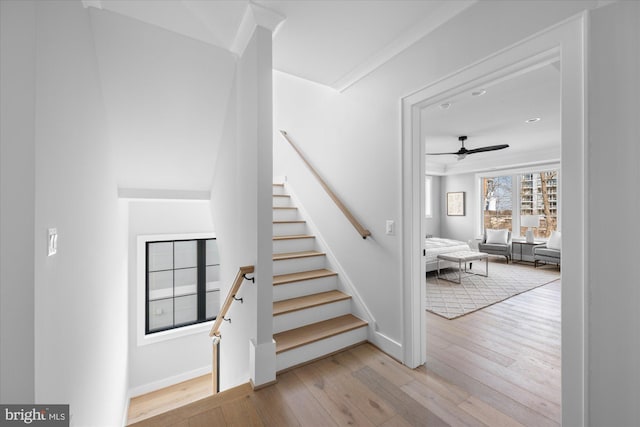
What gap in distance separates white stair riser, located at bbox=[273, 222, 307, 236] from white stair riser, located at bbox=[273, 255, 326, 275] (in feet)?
Result: 1.79

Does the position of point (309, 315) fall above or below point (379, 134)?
below

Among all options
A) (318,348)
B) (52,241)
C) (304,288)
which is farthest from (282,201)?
(52,241)

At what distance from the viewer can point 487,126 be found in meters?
4.57

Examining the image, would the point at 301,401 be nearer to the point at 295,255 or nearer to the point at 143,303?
the point at 295,255

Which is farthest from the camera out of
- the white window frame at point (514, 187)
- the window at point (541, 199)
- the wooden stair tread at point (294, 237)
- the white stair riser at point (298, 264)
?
the window at point (541, 199)

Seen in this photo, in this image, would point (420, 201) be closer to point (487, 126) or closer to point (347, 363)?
point (347, 363)

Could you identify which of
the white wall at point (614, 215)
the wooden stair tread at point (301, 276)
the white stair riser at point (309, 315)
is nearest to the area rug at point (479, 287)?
the white stair riser at point (309, 315)

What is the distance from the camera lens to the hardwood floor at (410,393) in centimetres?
162

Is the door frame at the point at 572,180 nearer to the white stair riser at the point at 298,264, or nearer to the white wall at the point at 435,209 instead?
the white stair riser at the point at 298,264

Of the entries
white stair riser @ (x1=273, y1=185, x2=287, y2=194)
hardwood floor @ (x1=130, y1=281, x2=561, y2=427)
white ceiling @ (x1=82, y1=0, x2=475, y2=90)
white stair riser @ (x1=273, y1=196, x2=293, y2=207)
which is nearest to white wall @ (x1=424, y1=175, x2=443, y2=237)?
white stair riser @ (x1=273, y1=185, x2=287, y2=194)

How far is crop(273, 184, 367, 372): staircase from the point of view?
222cm

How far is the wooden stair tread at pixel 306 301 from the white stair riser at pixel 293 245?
644mm

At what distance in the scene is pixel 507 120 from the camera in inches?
168

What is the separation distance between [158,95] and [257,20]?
46.8 inches
